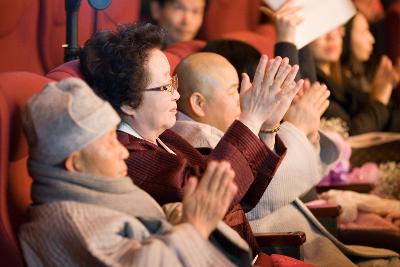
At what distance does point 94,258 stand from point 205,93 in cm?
111

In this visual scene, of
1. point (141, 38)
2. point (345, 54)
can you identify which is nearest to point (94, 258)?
point (141, 38)

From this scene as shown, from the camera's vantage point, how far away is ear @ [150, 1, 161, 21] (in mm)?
4199

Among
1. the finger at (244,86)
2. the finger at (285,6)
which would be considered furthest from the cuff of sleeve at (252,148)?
the finger at (285,6)

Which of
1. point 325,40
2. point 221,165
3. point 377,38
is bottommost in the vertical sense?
point 377,38

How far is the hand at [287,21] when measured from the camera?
3359 millimetres

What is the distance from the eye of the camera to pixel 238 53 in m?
3.26

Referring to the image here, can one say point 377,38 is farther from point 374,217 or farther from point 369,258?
point 369,258

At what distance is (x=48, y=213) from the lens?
68.3 inches

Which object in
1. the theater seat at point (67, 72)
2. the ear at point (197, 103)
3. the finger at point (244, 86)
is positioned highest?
the theater seat at point (67, 72)

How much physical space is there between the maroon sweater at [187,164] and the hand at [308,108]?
617mm

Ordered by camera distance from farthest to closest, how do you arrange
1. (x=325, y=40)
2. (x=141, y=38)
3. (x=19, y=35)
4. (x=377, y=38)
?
(x=377, y=38) < (x=325, y=40) < (x=19, y=35) < (x=141, y=38)

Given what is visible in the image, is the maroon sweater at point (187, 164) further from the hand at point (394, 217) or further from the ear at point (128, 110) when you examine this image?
the hand at point (394, 217)

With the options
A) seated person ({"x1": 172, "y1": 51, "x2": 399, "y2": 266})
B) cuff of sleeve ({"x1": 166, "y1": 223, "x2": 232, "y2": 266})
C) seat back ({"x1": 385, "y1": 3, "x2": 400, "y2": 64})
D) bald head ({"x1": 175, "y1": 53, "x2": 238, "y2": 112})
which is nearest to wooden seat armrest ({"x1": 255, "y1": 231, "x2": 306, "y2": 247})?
seated person ({"x1": 172, "y1": 51, "x2": 399, "y2": 266})

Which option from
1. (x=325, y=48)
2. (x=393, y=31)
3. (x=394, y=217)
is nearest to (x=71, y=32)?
(x=394, y=217)
